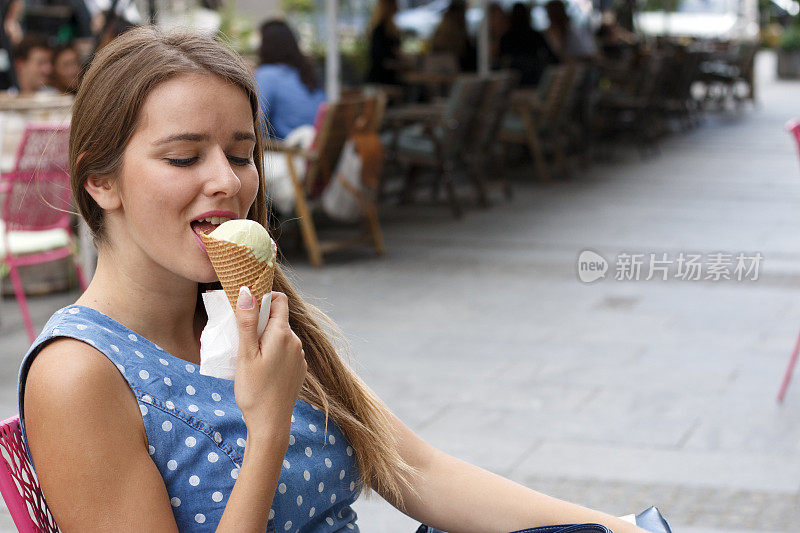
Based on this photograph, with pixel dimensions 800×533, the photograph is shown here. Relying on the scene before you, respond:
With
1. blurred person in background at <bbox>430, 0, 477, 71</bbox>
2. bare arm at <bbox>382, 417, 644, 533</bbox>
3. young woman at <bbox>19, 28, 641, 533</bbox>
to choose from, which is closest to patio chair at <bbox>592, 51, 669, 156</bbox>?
blurred person in background at <bbox>430, 0, 477, 71</bbox>

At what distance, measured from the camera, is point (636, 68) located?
17.2m

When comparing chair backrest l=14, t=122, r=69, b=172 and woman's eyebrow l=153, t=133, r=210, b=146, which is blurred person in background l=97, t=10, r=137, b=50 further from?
woman's eyebrow l=153, t=133, r=210, b=146

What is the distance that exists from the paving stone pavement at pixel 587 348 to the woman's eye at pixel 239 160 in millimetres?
441

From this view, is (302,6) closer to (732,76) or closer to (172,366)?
(732,76)

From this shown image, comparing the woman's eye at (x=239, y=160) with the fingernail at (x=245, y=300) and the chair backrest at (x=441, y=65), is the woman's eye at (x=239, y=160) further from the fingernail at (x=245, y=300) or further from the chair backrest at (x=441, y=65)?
the chair backrest at (x=441, y=65)

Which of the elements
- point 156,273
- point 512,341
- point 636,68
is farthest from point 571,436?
point 636,68

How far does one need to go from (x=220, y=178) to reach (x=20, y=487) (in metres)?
0.50

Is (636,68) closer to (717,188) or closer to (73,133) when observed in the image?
(717,188)

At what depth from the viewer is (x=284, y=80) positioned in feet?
25.8

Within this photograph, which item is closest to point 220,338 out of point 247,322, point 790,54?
Result: point 247,322

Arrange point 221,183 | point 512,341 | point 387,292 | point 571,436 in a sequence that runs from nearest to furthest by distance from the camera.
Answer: point 221,183
point 571,436
point 512,341
point 387,292

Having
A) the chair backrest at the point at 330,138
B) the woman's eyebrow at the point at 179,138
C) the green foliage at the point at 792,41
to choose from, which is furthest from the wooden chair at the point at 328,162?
the green foliage at the point at 792,41

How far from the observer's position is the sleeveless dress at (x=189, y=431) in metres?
1.43

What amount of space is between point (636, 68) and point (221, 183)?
16458 millimetres
